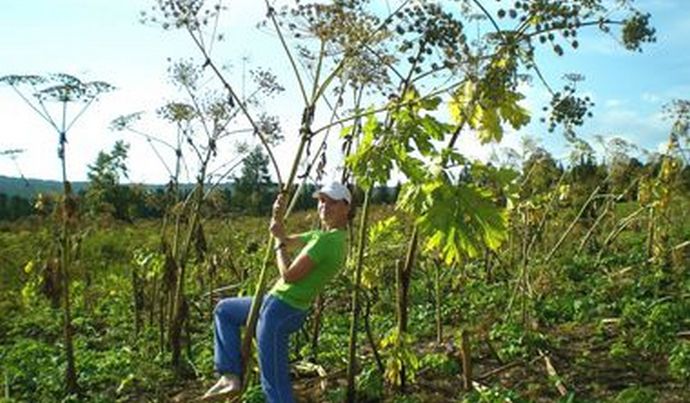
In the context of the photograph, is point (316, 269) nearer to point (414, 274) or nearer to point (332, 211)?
point (332, 211)

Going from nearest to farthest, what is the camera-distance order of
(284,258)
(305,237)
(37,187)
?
(284,258) < (305,237) < (37,187)

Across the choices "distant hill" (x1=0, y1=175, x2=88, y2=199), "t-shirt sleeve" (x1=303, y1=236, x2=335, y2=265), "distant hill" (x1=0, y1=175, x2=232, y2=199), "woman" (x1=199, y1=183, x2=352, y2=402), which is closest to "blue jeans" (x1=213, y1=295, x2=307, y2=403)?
"woman" (x1=199, y1=183, x2=352, y2=402)

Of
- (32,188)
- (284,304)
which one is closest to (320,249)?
(284,304)

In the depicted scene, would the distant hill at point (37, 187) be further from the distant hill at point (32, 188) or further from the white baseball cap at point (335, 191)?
the white baseball cap at point (335, 191)

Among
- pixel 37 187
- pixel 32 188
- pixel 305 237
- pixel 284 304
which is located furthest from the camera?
pixel 37 187

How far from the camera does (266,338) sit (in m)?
5.79

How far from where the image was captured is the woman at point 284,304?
18.5 feet

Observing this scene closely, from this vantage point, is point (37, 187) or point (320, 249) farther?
point (37, 187)

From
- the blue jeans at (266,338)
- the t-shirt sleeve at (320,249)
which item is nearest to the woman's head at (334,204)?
the t-shirt sleeve at (320,249)

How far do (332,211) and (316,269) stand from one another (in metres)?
0.42

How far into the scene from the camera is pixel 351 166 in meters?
5.29

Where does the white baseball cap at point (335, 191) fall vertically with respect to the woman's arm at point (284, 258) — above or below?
above

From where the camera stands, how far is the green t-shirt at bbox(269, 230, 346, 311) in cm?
566

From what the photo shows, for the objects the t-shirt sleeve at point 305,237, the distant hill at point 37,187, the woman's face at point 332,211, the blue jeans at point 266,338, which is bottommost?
the blue jeans at point 266,338
